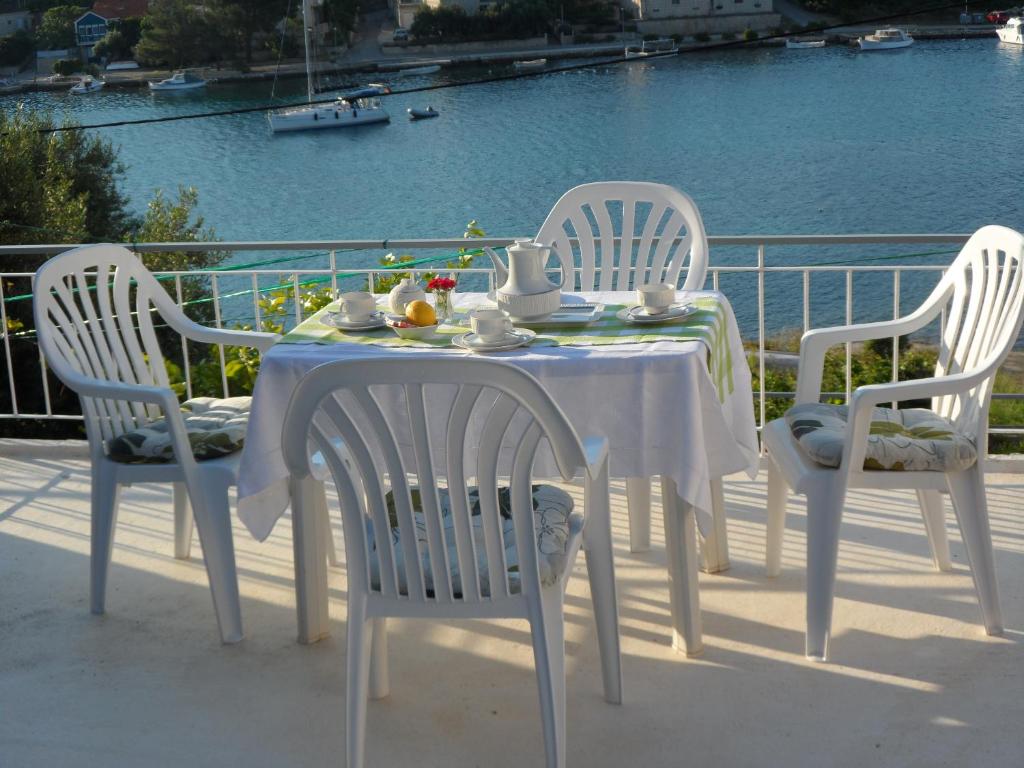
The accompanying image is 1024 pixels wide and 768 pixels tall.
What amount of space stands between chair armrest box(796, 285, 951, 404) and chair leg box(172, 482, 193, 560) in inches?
65.7

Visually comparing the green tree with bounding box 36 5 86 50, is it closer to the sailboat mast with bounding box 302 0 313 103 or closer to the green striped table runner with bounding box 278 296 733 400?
the sailboat mast with bounding box 302 0 313 103

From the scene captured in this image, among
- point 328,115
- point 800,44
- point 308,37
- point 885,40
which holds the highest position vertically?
point 308,37

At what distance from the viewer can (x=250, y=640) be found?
2.75m

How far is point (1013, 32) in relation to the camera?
992 inches

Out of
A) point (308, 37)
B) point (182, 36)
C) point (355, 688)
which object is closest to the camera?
point (355, 688)

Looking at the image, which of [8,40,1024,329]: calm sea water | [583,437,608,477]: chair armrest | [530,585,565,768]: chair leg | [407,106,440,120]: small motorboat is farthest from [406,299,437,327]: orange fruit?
[407,106,440,120]: small motorboat

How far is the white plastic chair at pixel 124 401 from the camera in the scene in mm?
2695

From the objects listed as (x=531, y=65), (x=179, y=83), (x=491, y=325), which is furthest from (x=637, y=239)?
(x=531, y=65)

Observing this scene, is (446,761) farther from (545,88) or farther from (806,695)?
(545,88)

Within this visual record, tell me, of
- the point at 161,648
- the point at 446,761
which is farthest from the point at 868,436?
the point at 161,648

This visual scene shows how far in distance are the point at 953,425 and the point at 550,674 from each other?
122cm

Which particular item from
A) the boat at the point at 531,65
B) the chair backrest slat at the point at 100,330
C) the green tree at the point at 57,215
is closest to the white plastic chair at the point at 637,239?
the chair backrest slat at the point at 100,330

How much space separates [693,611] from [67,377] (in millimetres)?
1544

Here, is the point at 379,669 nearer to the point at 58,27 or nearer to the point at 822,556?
the point at 822,556
